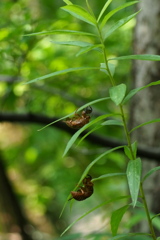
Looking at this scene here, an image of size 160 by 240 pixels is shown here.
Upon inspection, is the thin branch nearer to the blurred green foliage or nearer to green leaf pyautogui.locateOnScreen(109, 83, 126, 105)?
the blurred green foliage

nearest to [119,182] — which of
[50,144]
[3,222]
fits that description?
[50,144]

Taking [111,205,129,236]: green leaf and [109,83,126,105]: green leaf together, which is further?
[111,205,129,236]: green leaf

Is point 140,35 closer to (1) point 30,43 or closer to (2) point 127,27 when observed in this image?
(1) point 30,43

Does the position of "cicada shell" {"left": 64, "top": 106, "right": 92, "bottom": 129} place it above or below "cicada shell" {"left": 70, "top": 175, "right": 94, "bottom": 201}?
above

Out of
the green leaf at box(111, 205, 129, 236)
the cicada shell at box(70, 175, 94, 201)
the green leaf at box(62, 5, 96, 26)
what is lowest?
→ the green leaf at box(111, 205, 129, 236)

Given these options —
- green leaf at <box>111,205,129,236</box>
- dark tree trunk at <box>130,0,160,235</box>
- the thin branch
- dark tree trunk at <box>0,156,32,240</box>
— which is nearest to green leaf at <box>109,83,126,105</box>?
green leaf at <box>111,205,129,236</box>

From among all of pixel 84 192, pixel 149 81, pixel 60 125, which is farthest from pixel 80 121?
pixel 149 81
